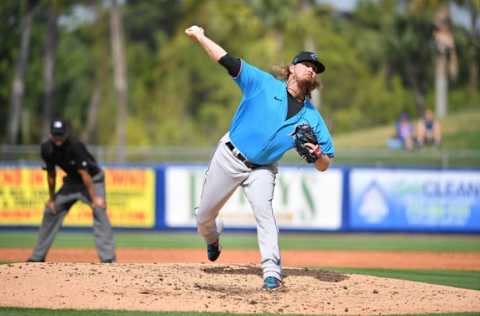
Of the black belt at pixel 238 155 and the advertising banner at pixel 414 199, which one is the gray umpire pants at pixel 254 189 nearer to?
the black belt at pixel 238 155

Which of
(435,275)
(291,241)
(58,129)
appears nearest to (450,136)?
(291,241)

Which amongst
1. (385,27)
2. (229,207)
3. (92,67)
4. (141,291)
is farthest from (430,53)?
(141,291)

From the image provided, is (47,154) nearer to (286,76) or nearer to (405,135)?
(286,76)

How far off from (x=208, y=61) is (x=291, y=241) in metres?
32.6

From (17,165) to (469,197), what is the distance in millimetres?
9886

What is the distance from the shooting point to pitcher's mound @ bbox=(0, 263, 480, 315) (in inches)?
315

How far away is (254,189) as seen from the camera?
336 inches

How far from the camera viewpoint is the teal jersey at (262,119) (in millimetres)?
8312

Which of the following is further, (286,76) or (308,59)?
(286,76)

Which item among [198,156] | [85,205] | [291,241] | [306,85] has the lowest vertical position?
[291,241]

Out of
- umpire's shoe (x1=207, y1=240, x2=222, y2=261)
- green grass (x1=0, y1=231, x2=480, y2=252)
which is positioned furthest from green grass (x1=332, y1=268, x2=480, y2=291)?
green grass (x1=0, y1=231, x2=480, y2=252)

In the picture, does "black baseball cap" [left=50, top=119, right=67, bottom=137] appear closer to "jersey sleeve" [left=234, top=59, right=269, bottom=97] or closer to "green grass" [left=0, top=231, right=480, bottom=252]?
"jersey sleeve" [left=234, top=59, right=269, bottom=97]

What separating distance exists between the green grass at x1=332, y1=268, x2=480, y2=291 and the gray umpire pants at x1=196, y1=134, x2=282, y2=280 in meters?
2.97

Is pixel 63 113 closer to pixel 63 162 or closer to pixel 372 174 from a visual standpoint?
pixel 372 174
